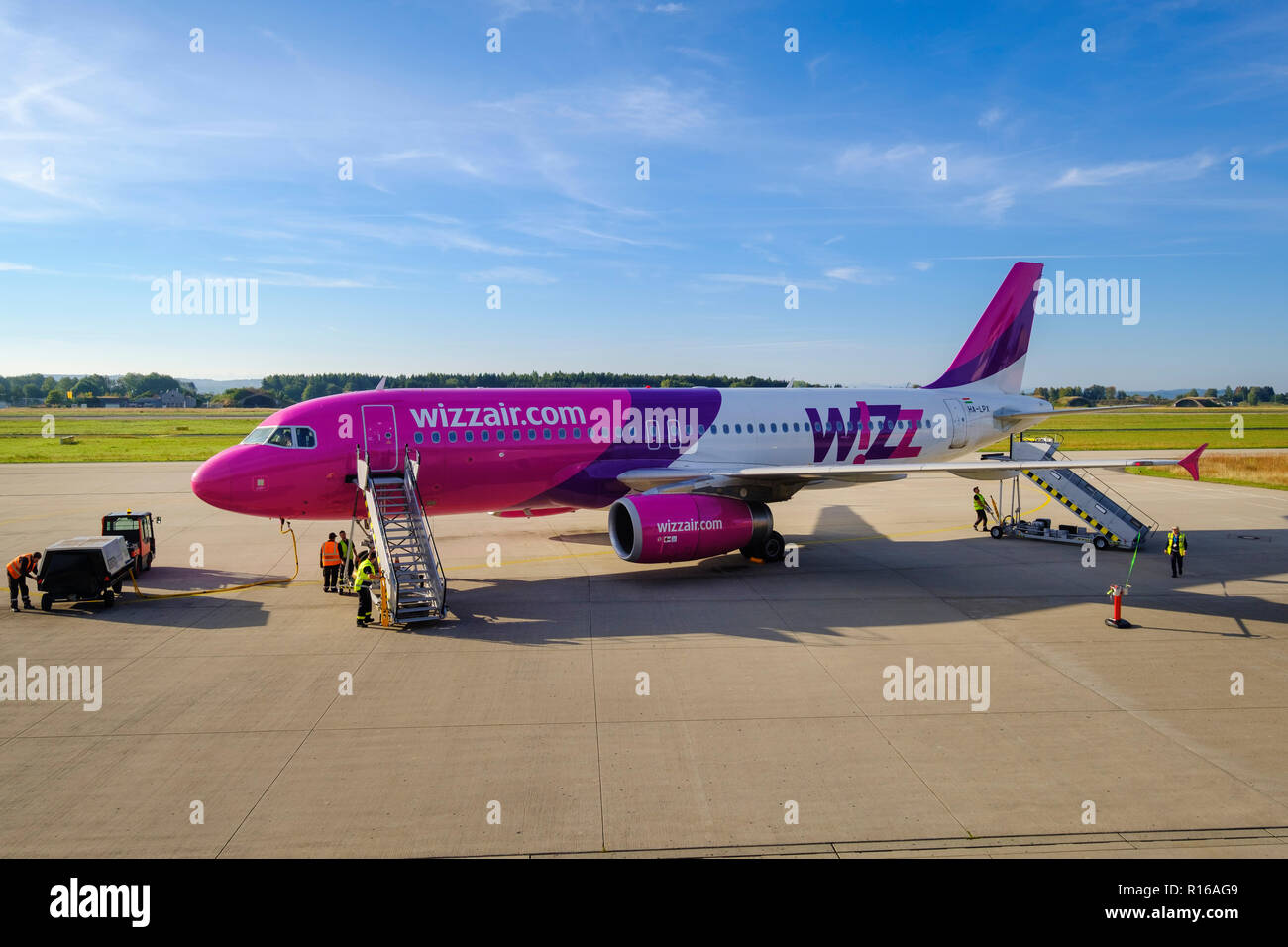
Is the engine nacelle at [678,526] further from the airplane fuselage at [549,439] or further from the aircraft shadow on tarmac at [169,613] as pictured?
the aircraft shadow on tarmac at [169,613]

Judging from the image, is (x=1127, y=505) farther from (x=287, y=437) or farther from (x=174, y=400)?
(x=174, y=400)

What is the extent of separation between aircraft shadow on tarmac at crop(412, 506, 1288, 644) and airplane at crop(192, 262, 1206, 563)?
145 centimetres

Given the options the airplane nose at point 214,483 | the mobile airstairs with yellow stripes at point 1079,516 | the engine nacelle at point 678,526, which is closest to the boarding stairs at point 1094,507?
the mobile airstairs with yellow stripes at point 1079,516

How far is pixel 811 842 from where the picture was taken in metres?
7.94

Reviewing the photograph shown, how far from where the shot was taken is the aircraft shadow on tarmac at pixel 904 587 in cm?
1556

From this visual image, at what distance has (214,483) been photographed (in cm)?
1773

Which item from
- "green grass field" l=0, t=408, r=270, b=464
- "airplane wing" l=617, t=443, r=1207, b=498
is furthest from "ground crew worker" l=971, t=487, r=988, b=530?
"green grass field" l=0, t=408, r=270, b=464

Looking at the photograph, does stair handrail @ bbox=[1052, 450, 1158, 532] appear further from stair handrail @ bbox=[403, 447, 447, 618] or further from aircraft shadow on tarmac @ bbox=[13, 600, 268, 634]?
aircraft shadow on tarmac @ bbox=[13, 600, 268, 634]

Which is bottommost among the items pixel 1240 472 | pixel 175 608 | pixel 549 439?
pixel 175 608

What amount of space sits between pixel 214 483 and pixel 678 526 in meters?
10.8

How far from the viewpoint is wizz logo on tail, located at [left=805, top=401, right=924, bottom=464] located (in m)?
24.5

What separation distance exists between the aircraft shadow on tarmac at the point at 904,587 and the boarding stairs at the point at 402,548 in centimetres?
55

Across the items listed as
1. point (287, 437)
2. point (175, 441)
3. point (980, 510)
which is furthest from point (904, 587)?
point (175, 441)
